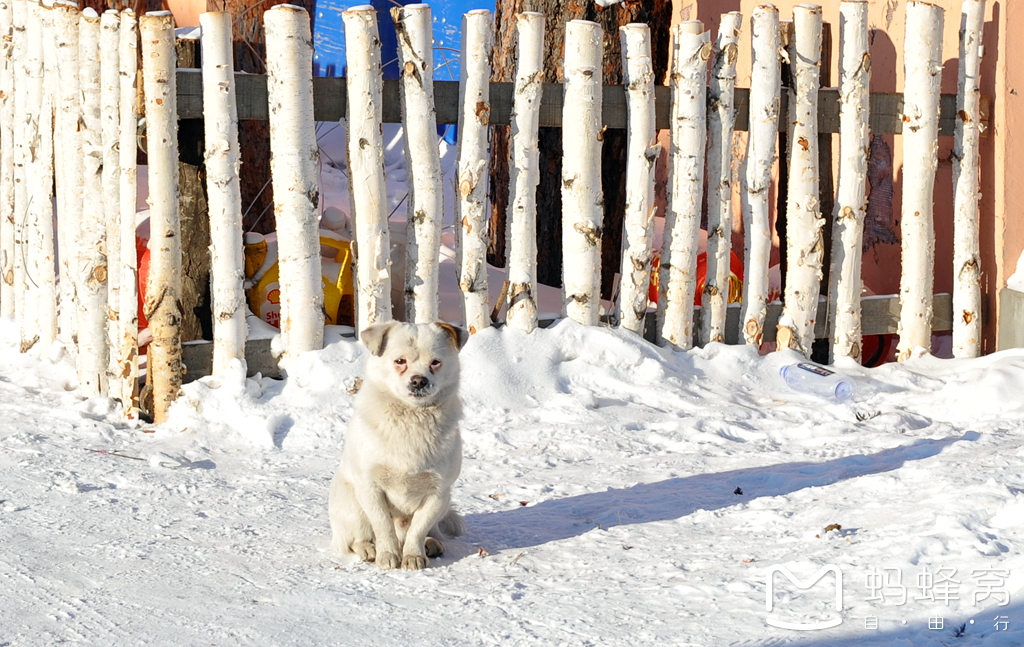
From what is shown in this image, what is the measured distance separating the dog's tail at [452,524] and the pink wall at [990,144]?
3.73m

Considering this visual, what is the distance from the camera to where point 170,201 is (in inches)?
195

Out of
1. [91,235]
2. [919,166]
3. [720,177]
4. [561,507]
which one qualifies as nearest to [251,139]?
[91,235]

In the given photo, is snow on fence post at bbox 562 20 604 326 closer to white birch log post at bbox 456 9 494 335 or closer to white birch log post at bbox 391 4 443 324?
white birch log post at bbox 456 9 494 335

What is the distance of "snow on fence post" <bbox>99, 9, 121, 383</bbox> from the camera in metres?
5.01

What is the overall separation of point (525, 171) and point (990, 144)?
2.70m

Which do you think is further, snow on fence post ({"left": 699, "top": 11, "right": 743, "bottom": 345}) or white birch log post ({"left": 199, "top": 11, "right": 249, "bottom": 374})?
snow on fence post ({"left": 699, "top": 11, "right": 743, "bottom": 345})

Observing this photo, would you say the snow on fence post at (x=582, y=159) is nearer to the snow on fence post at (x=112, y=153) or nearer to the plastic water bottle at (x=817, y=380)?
the plastic water bottle at (x=817, y=380)

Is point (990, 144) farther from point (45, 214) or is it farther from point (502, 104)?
point (45, 214)

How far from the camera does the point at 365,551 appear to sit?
3.44m

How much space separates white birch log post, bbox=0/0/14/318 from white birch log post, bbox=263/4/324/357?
6.60 feet

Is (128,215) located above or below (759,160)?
below

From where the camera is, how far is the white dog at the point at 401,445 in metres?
3.32

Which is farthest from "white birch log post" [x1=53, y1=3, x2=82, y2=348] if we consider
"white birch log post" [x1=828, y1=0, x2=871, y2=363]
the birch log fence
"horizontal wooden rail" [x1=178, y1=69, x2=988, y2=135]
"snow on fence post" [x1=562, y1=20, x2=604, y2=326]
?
"white birch log post" [x1=828, y1=0, x2=871, y2=363]

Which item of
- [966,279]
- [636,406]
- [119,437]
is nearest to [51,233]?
[119,437]
